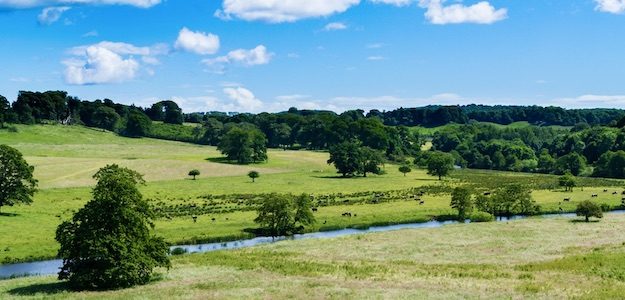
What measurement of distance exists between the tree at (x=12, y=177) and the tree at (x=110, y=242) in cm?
3997

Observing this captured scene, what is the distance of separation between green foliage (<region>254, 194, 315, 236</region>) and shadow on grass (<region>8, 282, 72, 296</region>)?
33.2m

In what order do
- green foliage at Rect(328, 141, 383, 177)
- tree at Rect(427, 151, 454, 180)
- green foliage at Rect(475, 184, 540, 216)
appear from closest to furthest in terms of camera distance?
green foliage at Rect(475, 184, 540, 216) < tree at Rect(427, 151, 454, 180) < green foliage at Rect(328, 141, 383, 177)

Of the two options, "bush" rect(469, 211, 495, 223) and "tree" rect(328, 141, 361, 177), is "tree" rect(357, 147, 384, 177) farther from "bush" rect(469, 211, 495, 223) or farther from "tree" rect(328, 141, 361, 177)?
"bush" rect(469, 211, 495, 223)

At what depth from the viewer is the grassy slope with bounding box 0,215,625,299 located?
41781 millimetres

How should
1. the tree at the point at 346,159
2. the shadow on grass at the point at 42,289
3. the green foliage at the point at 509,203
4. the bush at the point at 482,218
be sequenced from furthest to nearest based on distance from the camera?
the tree at the point at 346,159 < the green foliage at the point at 509,203 < the bush at the point at 482,218 < the shadow on grass at the point at 42,289

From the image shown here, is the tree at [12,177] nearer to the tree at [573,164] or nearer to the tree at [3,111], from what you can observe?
the tree at [3,111]

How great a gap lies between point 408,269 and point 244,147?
122347 millimetres


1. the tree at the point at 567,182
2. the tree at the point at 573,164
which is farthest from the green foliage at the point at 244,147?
the tree at the point at 573,164

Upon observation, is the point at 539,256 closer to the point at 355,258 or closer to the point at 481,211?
the point at 355,258

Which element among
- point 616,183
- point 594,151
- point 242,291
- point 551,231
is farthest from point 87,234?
point 594,151

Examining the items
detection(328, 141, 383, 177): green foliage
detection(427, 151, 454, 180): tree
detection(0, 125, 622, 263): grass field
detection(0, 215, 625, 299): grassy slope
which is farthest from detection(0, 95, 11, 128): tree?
detection(0, 215, 625, 299): grassy slope

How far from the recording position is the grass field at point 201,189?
75.9m

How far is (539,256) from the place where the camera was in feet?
191

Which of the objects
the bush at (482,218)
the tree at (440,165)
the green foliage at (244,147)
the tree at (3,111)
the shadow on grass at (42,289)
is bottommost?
the bush at (482,218)
